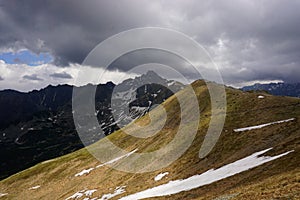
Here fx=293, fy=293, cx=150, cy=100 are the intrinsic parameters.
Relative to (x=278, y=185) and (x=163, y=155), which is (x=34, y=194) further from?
(x=278, y=185)

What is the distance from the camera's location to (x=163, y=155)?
6906 centimetres

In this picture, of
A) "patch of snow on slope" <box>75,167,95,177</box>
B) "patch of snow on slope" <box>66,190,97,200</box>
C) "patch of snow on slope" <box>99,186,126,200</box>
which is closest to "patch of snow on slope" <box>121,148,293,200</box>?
"patch of snow on slope" <box>99,186,126,200</box>

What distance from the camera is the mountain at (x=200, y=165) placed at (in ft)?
116

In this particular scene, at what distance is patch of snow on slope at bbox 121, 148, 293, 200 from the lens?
137ft

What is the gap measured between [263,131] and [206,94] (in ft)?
191

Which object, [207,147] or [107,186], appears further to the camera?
[107,186]

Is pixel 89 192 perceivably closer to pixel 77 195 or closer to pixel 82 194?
pixel 82 194

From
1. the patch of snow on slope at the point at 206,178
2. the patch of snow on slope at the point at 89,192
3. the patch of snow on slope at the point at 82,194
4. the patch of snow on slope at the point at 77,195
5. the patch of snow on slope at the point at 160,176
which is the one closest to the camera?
the patch of snow on slope at the point at 206,178

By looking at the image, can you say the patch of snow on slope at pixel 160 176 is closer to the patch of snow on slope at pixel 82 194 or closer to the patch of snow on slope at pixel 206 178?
the patch of snow on slope at pixel 206 178

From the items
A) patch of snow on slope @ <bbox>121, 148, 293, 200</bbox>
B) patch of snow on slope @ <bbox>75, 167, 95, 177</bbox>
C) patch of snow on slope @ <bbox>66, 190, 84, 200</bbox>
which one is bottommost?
patch of snow on slope @ <bbox>66, 190, 84, 200</bbox>

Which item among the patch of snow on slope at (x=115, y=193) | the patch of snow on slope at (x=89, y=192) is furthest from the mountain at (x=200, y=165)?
the patch of snow on slope at (x=89, y=192)

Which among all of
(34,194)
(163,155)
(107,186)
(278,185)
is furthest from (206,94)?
(278,185)

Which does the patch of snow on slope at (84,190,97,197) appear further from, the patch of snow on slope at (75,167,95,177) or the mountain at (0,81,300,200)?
the patch of snow on slope at (75,167,95,177)

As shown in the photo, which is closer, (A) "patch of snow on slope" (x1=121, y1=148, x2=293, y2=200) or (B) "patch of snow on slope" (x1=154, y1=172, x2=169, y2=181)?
(A) "patch of snow on slope" (x1=121, y1=148, x2=293, y2=200)
